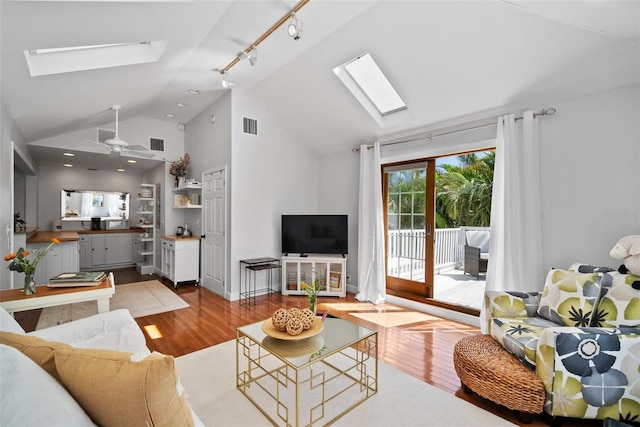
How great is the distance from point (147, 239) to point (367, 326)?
5.07 meters

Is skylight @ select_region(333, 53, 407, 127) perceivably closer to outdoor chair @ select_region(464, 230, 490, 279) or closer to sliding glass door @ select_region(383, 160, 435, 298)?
sliding glass door @ select_region(383, 160, 435, 298)

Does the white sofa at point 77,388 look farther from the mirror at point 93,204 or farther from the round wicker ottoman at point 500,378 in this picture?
the mirror at point 93,204

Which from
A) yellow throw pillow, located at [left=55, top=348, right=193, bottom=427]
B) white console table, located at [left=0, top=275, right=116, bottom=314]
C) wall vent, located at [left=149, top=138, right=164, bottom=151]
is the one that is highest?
wall vent, located at [left=149, top=138, right=164, bottom=151]

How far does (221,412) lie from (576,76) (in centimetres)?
392

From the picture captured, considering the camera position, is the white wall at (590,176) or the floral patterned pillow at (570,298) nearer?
the floral patterned pillow at (570,298)

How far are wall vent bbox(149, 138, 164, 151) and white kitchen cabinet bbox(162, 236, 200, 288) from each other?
1727mm

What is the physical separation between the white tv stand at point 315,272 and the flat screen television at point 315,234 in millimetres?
133

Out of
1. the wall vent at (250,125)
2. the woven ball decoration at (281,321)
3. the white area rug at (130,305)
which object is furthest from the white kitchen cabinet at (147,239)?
the woven ball decoration at (281,321)

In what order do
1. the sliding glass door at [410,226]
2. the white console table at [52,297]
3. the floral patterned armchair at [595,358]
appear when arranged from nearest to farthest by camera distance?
1. the floral patterned armchair at [595,358]
2. the white console table at [52,297]
3. the sliding glass door at [410,226]

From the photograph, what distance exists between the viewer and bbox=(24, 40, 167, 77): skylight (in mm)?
2326

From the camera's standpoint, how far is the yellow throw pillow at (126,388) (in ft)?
2.54

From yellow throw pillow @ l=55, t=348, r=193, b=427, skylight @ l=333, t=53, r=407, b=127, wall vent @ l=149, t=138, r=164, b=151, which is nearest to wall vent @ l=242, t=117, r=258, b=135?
skylight @ l=333, t=53, r=407, b=127

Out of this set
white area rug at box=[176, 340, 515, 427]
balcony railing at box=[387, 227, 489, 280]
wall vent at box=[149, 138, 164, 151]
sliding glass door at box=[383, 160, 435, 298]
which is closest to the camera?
white area rug at box=[176, 340, 515, 427]

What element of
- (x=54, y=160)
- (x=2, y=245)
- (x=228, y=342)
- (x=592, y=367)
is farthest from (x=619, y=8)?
(x=54, y=160)
